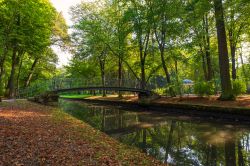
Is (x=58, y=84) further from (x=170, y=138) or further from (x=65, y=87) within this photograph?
(x=170, y=138)

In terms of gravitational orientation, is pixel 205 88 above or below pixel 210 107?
above

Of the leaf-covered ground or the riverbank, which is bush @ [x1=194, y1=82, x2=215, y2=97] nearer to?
the riverbank

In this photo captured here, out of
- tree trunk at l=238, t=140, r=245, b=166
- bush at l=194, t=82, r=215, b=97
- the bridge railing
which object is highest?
the bridge railing

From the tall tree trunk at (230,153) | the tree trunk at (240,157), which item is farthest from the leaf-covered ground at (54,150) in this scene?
the tree trunk at (240,157)

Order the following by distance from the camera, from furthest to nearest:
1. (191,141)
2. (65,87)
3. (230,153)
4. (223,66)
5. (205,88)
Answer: (65,87), (205,88), (223,66), (191,141), (230,153)

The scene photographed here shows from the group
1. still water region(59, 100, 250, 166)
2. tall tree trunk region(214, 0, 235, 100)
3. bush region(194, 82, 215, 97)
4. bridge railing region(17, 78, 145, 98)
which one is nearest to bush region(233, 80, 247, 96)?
tall tree trunk region(214, 0, 235, 100)

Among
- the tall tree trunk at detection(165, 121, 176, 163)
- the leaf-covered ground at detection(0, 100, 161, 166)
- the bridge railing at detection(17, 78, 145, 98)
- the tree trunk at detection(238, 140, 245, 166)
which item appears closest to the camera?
the leaf-covered ground at detection(0, 100, 161, 166)

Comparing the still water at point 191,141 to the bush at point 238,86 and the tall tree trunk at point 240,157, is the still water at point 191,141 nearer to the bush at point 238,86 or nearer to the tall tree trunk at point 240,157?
the tall tree trunk at point 240,157

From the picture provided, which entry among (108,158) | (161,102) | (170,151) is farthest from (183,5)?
(108,158)

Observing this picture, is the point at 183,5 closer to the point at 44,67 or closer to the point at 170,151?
the point at 170,151

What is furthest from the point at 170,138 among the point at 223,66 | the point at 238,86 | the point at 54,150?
the point at 238,86

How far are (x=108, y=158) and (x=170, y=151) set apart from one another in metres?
3.80

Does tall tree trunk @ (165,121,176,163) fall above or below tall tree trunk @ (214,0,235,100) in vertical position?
below

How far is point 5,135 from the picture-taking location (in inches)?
319
